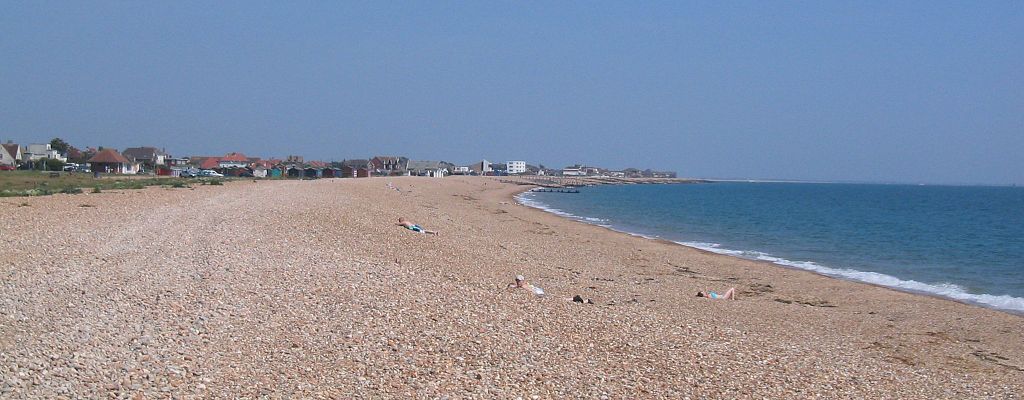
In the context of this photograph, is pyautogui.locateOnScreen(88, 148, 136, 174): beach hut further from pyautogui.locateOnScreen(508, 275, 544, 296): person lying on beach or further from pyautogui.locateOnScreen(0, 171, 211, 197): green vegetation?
pyautogui.locateOnScreen(508, 275, 544, 296): person lying on beach

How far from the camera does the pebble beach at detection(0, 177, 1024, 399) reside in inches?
271

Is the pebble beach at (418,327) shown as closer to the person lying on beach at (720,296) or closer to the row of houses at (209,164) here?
the person lying on beach at (720,296)

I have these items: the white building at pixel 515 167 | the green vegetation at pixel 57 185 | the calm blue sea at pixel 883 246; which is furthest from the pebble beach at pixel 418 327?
the white building at pixel 515 167

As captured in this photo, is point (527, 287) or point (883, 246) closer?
point (527, 287)

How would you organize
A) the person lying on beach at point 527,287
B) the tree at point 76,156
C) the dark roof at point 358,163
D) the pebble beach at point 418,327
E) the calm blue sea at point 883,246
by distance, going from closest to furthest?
the pebble beach at point 418,327, the person lying on beach at point 527,287, the calm blue sea at point 883,246, the tree at point 76,156, the dark roof at point 358,163

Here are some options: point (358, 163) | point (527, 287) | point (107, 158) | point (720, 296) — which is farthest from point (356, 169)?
point (527, 287)

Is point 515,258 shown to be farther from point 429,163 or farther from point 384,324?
point 429,163

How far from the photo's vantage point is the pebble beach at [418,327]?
22.6 ft

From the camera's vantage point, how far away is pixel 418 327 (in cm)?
888

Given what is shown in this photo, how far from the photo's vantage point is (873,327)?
12.3 metres

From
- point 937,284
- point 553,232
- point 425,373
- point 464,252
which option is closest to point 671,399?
point 425,373

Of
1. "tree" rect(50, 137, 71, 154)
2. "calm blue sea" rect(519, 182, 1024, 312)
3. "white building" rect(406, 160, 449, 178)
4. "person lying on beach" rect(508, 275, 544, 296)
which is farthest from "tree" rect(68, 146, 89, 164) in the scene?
"person lying on beach" rect(508, 275, 544, 296)

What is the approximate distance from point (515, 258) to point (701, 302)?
5.36 m

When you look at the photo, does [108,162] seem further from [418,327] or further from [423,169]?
[418,327]
